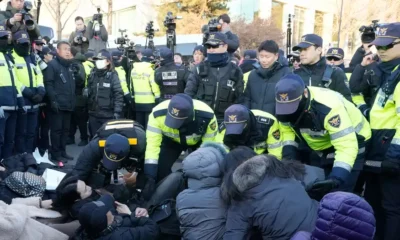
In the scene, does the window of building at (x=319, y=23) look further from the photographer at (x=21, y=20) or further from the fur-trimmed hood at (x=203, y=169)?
the fur-trimmed hood at (x=203, y=169)

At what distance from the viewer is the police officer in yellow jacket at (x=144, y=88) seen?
618 centimetres

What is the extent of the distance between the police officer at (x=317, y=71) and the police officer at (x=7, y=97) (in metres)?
3.30

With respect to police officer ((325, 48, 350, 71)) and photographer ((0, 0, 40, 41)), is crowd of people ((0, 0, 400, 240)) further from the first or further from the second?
police officer ((325, 48, 350, 71))

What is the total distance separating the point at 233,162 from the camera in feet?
8.67

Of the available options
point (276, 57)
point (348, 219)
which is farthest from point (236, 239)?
point (276, 57)

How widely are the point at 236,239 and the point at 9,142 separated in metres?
3.82

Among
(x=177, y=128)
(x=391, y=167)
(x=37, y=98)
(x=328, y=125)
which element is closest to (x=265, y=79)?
(x=177, y=128)

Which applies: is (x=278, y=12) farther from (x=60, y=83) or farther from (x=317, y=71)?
(x=317, y=71)

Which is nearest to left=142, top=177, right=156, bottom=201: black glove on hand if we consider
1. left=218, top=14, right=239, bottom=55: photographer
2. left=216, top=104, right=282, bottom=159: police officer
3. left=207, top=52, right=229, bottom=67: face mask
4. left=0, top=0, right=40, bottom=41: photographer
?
left=216, top=104, right=282, bottom=159: police officer

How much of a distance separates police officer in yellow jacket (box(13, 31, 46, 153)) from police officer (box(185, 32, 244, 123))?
2.09 meters

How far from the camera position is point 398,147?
2717 millimetres

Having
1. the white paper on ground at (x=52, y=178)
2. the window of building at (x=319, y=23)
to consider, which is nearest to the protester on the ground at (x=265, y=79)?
the white paper on ground at (x=52, y=178)

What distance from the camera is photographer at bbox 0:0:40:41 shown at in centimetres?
549

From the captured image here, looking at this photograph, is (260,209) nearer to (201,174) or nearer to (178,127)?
(201,174)
